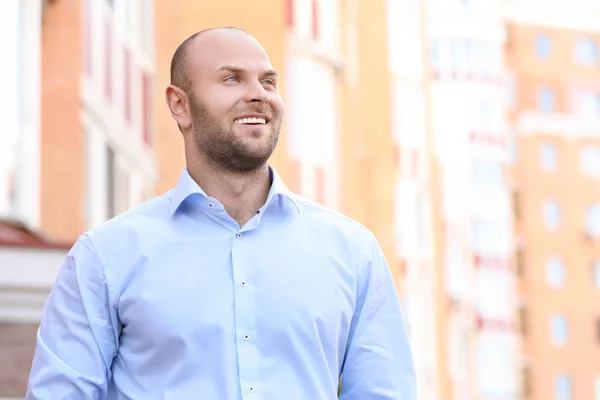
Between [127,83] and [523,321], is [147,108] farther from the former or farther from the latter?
[523,321]

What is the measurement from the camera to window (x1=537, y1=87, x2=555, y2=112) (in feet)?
221

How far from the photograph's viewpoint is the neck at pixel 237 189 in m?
3.77

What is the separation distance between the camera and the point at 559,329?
64375 millimetres

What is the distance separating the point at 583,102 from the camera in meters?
67.9

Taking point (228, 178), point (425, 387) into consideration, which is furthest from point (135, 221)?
point (425, 387)

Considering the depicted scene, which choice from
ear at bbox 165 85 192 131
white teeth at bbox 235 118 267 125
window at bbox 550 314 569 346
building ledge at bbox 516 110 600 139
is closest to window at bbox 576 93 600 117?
building ledge at bbox 516 110 600 139

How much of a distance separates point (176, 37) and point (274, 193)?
15.3 metres

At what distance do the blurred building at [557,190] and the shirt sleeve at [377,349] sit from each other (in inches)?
2367

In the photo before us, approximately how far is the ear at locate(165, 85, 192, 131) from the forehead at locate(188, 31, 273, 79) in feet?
0.20

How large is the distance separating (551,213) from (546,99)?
5220 millimetres

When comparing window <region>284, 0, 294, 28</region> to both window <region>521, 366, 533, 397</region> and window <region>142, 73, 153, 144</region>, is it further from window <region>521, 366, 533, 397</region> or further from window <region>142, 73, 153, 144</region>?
window <region>521, 366, 533, 397</region>

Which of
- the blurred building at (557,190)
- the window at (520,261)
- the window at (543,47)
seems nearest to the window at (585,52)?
the blurred building at (557,190)

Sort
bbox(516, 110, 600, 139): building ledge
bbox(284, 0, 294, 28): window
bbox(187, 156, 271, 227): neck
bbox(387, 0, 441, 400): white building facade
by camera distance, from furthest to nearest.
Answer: bbox(516, 110, 600, 139): building ledge → bbox(387, 0, 441, 400): white building facade → bbox(284, 0, 294, 28): window → bbox(187, 156, 271, 227): neck

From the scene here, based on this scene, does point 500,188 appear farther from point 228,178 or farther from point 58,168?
point 228,178
